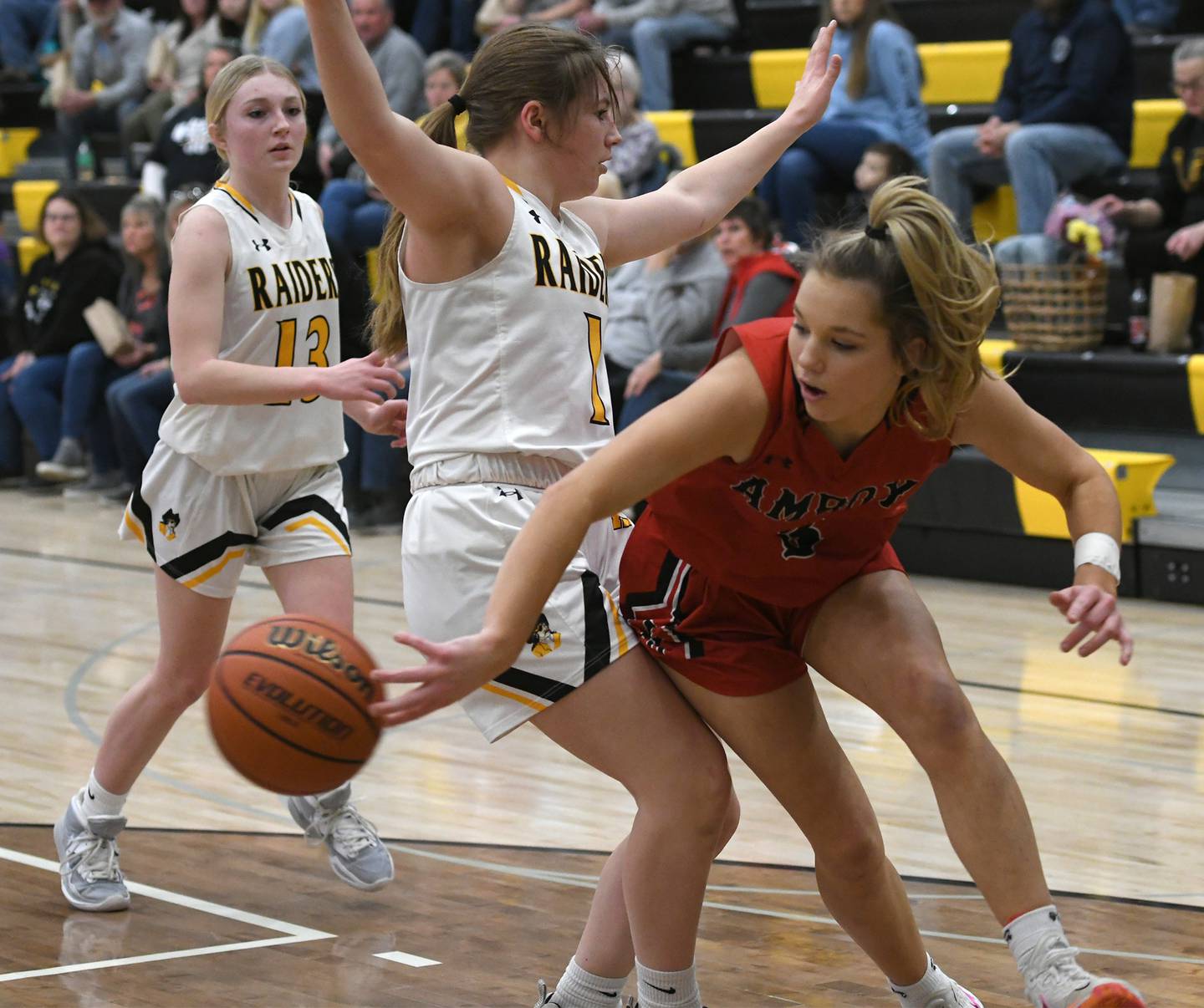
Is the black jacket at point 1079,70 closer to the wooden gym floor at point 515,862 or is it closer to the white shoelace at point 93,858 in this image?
the wooden gym floor at point 515,862

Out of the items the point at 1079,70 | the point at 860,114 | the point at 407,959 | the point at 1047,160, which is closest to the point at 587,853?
the point at 407,959

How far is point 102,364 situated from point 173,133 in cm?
147

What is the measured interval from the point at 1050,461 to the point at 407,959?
1658 millimetres

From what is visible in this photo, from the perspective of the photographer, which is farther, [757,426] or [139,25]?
[139,25]

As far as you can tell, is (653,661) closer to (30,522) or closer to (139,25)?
(30,522)

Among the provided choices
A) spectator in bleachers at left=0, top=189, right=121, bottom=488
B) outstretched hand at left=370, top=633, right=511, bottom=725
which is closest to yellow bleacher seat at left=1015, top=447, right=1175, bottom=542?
outstretched hand at left=370, top=633, right=511, bottom=725

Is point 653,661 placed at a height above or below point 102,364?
above

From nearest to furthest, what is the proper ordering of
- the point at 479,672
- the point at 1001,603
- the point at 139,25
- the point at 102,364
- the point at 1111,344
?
the point at 479,672 < the point at 1001,603 < the point at 1111,344 < the point at 102,364 < the point at 139,25

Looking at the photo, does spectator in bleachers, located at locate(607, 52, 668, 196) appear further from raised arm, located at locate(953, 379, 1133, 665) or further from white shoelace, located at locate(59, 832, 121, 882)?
raised arm, located at locate(953, 379, 1133, 665)

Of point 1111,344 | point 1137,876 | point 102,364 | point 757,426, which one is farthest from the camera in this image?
point 102,364

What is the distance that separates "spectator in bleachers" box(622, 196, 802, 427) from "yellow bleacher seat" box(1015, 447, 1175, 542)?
1.32m

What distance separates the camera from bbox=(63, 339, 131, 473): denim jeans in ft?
33.7

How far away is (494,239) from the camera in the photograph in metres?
2.73

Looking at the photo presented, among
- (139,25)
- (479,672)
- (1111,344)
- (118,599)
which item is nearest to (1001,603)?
(1111,344)
